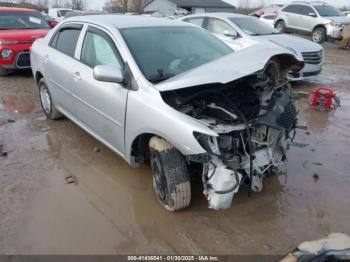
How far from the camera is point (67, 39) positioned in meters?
4.89

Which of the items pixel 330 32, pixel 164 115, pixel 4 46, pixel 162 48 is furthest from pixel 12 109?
pixel 330 32

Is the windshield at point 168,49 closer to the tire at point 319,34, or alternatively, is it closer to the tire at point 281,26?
the tire at point 319,34

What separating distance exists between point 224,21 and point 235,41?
2.45 feet

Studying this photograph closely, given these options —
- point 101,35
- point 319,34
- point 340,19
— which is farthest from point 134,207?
point 340,19

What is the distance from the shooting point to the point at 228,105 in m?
3.30

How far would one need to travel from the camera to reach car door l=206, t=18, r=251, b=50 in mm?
8041

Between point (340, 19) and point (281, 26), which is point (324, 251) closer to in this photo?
point (340, 19)

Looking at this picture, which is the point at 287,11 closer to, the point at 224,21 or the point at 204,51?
the point at 224,21

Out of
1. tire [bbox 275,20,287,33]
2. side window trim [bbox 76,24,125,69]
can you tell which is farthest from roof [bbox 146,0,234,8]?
side window trim [bbox 76,24,125,69]

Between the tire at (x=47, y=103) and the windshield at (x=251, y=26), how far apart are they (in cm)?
503

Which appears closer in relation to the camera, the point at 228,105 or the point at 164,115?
the point at 164,115

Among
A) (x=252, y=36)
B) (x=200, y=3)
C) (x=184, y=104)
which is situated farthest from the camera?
(x=200, y=3)

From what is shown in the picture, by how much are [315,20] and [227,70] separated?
50.3 ft

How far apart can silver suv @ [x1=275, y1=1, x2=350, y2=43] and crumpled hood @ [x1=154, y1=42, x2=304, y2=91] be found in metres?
14.2
